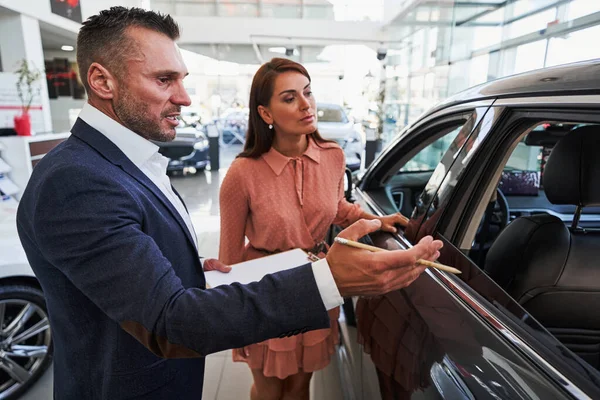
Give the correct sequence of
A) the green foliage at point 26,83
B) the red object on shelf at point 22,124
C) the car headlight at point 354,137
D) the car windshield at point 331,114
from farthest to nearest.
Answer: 1. the car windshield at point 331,114
2. the car headlight at point 354,137
3. the green foliage at point 26,83
4. the red object on shelf at point 22,124

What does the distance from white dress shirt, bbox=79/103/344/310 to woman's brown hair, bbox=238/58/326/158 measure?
0.63 meters

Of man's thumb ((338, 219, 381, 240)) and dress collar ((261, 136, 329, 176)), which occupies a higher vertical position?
dress collar ((261, 136, 329, 176))

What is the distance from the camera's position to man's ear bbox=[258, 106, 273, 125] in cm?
148

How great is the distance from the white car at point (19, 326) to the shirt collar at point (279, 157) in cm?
136

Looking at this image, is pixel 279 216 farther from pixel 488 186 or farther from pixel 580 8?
pixel 580 8

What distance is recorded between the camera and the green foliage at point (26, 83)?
18.1 feet

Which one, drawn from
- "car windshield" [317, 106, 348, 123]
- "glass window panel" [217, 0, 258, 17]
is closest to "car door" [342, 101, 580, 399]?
"car windshield" [317, 106, 348, 123]

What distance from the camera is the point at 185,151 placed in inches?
301

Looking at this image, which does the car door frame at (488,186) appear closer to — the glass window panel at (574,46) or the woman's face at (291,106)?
the woman's face at (291,106)

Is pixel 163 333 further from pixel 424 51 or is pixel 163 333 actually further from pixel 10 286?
pixel 424 51

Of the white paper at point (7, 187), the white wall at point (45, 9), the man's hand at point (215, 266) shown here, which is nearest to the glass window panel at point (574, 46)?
the man's hand at point (215, 266)

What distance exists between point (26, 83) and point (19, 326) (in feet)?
17.2

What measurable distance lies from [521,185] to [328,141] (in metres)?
1.29

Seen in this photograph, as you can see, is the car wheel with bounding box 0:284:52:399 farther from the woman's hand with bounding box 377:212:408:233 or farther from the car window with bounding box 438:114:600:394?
the car window with bounding box 438:114:600:394
